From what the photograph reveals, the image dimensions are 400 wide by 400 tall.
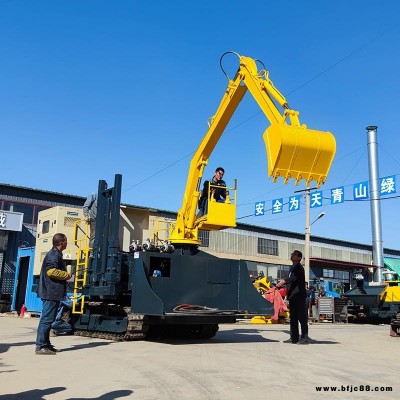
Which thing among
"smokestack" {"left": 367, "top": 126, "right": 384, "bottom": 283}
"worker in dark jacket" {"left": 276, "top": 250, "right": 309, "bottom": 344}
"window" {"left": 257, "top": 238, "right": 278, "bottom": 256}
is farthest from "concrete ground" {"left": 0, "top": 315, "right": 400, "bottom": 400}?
"window" {"left": 257, "top": 238, "right": 278, "bottom": 256}

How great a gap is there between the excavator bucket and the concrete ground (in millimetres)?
3417

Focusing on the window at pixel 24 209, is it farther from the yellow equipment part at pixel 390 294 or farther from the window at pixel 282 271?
the window at pixel 282 271

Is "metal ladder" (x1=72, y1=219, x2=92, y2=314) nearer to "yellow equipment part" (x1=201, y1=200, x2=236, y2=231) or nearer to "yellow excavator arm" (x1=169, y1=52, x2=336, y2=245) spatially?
"yellow excavator arm" (x1=169, y1=52, x2=336, y2=245)

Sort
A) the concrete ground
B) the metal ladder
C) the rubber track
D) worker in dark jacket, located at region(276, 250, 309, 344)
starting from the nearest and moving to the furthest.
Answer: the concrete ground
the rubber track
worker in dark jacket, located at region(276, 250, 309, 344)
the metal ladder

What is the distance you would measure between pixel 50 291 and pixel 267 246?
136 ft

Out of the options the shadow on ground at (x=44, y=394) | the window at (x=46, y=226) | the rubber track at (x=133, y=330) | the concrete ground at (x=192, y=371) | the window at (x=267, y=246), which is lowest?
the shadow on ground at (x=44, y=394)

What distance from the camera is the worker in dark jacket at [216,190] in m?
11.6

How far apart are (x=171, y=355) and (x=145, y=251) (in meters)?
2.98

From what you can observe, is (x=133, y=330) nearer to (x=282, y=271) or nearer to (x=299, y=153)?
(x=299, y=153)

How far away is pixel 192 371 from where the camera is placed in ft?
21.9

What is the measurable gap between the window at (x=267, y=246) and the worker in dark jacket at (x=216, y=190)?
36.4 metres

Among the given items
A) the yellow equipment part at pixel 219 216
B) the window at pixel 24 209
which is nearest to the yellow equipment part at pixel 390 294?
the yellow equipment part at pixel 219 216

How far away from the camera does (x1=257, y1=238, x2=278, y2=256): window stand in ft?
157

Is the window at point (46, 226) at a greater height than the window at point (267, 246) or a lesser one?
lesser
